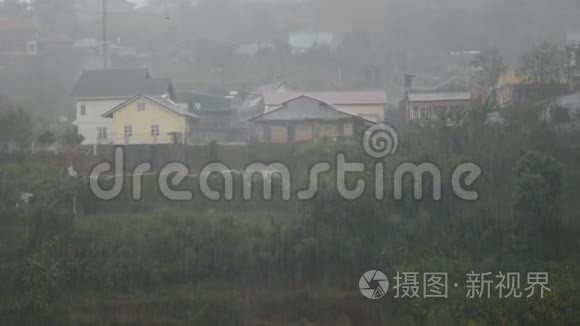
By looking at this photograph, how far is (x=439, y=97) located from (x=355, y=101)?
1002 mm

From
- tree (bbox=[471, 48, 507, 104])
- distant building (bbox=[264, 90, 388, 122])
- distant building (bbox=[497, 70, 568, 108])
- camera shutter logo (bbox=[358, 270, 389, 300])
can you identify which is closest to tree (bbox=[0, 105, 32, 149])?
distant building (bbox=[264, 90, 388, 122])

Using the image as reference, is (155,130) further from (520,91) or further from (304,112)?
(520,91)

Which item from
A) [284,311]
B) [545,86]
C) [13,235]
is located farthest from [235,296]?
[545,86]

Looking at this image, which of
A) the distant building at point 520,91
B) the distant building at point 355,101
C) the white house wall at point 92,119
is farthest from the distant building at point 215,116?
the distant building at point 520,91

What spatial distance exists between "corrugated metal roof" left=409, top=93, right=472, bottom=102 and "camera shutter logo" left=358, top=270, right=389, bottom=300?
9.30 ft

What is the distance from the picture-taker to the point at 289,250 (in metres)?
6.14

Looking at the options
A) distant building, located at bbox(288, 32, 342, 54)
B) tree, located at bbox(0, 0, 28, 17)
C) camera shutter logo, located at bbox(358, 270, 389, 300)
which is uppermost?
tree, located at bbox(0, 0, 28, 17)

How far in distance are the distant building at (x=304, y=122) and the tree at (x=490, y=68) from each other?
1.56m

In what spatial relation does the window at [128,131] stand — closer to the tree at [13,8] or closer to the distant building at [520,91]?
the tree at [13,8]

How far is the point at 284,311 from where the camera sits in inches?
220

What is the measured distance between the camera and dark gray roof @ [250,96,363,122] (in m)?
7.91

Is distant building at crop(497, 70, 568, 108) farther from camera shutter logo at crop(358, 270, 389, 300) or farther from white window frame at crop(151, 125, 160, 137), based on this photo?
white window frame at crop(151, 125, 160, 137)

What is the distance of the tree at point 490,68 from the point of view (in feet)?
26.2

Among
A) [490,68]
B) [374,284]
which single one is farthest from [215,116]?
[374,284]
